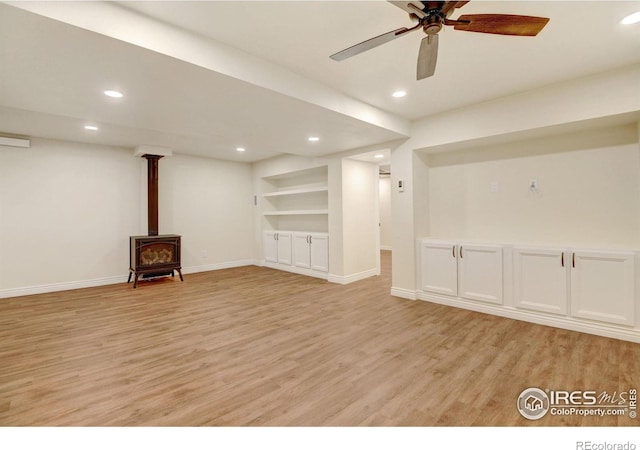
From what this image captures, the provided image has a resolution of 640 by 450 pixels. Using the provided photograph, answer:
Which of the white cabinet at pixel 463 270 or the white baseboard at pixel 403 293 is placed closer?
the white cabinet at pixel 463 270

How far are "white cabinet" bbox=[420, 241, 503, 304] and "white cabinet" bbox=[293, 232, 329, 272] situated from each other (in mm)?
1987

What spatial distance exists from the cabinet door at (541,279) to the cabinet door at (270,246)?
4.77m

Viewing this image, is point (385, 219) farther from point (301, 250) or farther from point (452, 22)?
point (452, 22)

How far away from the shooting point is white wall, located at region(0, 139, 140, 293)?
14.9ft

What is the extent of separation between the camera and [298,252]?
621cm

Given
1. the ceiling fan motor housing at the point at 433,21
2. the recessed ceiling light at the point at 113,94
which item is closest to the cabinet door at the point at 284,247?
the recessed ceiling light at the point at 113,94

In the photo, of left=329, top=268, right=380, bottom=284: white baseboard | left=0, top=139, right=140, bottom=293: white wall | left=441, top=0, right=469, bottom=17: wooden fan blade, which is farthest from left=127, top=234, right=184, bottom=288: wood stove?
left=441, top=0, right=469, bottom=17: wooden fan blade

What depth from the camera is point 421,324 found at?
3268 millimetres

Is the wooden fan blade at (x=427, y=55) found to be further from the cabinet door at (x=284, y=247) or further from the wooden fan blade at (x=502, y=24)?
the cabinet door at (x=284, y=247)

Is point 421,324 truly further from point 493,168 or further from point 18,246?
point 18,246

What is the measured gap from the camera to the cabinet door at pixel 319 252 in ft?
18.3

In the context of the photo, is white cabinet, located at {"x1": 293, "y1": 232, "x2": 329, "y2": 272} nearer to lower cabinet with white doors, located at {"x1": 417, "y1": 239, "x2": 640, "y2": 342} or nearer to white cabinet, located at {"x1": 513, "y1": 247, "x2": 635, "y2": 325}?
lower cabinet with white doors, located at {"x1": 417, "y1": 239, "x2": 640, "y2": 342}
